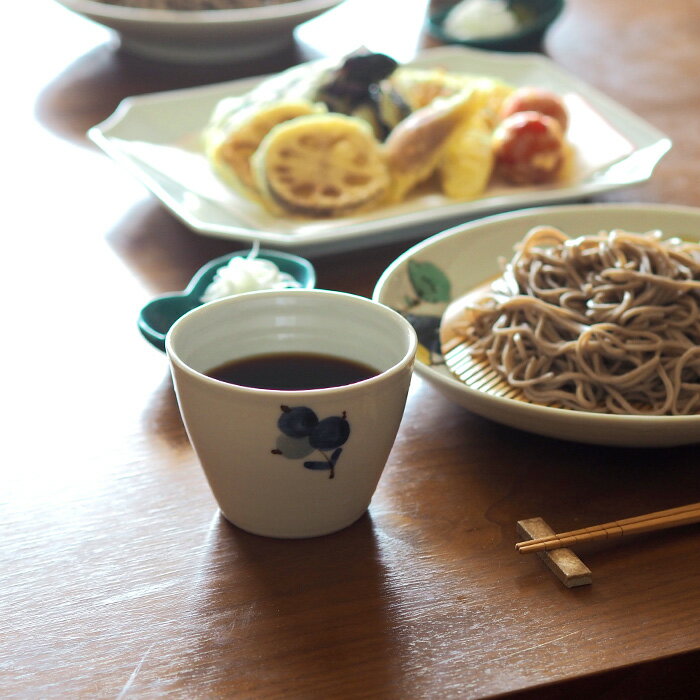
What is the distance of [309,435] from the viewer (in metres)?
0.72

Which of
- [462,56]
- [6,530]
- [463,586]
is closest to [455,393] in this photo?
[463,586]

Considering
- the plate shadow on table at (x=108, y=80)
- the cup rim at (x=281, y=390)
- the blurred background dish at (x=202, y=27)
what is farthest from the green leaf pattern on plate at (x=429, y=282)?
the blurred background dish at (x=202, y=27)

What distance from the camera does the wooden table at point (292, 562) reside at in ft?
2.23

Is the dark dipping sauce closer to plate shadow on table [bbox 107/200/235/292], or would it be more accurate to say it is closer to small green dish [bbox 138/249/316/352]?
small green dish [bbox 138/249/316/352]

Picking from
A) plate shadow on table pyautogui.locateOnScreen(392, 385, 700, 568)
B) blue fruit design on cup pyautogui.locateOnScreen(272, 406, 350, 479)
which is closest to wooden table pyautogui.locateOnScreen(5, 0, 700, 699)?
plate shadow on table pyautogui.locateOnScreen(392, 385, 700, 568)

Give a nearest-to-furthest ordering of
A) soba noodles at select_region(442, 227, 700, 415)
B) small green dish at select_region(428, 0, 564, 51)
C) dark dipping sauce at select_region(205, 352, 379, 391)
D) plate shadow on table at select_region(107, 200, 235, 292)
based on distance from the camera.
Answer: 1. dark dipping sauce at select_region(205, 352, 379, 391)
2. soba noodles at select_region(442, 227, 700, 415)
3. plate shadow on table at select_region(107, 200, 235, 292)
4. small green dish at select_region(428, 0, 564, 51)

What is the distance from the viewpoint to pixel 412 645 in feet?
2.29

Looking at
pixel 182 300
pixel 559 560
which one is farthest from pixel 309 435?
pixel 182 300

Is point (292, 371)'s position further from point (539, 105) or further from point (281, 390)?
point (539, 105)

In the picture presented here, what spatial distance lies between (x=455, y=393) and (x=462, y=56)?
130 cm

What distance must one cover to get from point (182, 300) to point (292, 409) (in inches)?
15.9

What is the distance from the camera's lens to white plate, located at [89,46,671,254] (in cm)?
133

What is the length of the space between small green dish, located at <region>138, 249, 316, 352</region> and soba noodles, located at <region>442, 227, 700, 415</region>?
0.65 ft

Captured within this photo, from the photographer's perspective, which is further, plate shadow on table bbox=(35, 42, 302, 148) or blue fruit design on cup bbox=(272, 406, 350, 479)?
plate shadow on table bbox=(35, 42, 302, 148)
